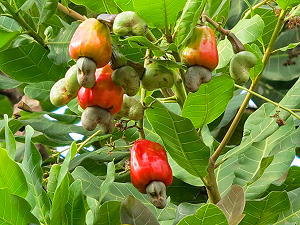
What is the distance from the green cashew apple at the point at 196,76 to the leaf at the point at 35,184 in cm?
42

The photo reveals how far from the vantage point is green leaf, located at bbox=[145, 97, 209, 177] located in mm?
1418

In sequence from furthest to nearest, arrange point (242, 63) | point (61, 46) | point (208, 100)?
point (61, 46) → point (208, 100) → point (242, 63)

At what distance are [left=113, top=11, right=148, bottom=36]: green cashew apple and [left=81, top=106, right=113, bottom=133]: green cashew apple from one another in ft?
0.45

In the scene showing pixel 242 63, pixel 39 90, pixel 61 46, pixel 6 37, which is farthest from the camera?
pixel 39 90

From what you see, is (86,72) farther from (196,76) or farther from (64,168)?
(64,168)

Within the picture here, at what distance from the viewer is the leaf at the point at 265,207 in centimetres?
159

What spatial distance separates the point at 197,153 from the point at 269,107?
0.47 metres

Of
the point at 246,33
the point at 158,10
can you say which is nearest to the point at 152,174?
the point at 158,10

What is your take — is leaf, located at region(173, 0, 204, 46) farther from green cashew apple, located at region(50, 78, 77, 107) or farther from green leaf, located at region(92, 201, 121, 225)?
green leaf, located at region(92, 201, 121, 225)

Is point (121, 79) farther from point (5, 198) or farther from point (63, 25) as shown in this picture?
point (63, 25)

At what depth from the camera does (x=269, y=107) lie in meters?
1.91

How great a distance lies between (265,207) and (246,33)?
1.17 feet

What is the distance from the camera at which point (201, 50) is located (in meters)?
1.24

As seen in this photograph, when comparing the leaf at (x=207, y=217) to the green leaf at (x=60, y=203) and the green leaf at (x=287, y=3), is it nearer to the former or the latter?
the green leaf at (x=60, y=203)
